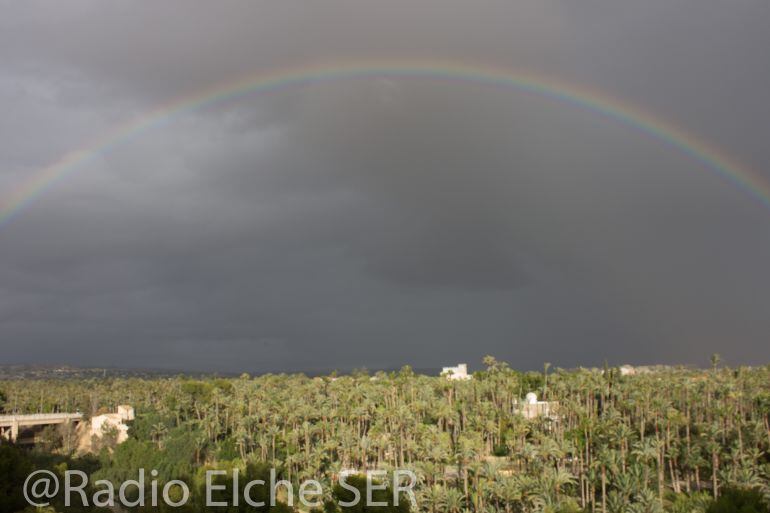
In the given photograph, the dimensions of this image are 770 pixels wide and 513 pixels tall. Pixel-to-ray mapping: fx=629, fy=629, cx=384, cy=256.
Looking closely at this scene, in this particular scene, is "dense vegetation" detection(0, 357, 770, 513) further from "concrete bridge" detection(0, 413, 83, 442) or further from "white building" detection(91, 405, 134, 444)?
"concrete bridge" detection(0, 413, 83, 442)

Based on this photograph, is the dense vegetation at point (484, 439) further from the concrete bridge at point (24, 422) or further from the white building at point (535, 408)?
the concrete bridge at point (24, 422)

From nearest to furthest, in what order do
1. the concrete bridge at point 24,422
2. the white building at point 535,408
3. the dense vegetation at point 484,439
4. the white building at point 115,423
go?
the dense vegetation at point 484,439
the white building at point 535,408
the concrete bridge at point 24,422
the white building at point 115,423

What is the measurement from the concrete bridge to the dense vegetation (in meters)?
6.94

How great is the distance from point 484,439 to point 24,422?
76.5 m

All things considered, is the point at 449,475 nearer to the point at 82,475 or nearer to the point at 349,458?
the point at 349,458

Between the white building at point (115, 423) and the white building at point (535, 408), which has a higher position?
the white building at point (535, 408)

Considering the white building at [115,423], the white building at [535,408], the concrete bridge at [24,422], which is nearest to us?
Answer: the white building at [535,408]

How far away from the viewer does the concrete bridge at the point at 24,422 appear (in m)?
103

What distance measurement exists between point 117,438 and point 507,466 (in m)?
62.4

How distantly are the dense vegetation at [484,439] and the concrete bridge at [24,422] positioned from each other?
22.8ft

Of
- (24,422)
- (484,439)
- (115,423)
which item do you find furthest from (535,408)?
(24,422)

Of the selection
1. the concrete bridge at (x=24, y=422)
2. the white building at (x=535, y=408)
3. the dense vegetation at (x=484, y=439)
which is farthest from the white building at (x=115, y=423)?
the white building at (x=535, y=408)

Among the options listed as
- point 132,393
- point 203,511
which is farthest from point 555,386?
point 132,393

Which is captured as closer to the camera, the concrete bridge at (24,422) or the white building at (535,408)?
the white building at (535,408)
